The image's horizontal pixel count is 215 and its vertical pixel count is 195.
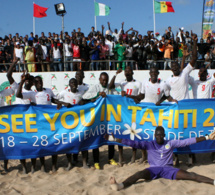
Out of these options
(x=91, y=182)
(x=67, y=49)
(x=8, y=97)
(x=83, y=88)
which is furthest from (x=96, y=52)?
(x=91, y=182)

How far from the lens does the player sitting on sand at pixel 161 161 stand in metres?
5.13

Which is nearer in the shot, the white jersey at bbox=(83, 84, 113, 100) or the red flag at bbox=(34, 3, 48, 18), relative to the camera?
the white jersey at bbox=(83, 84, 113, 100)

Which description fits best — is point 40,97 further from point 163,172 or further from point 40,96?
point 163,172

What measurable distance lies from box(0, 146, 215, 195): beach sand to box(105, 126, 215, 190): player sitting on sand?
4.3 inches

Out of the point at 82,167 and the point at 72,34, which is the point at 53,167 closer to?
the point at 82,167

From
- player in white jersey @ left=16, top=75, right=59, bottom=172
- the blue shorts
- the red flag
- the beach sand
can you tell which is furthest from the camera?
the red flag

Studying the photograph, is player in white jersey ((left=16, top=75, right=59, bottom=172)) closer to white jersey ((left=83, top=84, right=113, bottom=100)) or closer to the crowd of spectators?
white jersey ((left=83, top=84, right=113, bottom=100))

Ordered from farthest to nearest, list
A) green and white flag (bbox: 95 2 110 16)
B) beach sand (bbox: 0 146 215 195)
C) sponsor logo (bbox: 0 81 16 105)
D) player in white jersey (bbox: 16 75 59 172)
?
green and white flag (bbox: 95 2 110 16) < sponsor logo (bbox: 0 81 16 105) < player in white jersey (bbox: 16 75 59 172) < beach sand (bbox: 0 146 215 195)

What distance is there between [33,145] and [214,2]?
16.4m

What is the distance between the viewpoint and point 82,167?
6492mm

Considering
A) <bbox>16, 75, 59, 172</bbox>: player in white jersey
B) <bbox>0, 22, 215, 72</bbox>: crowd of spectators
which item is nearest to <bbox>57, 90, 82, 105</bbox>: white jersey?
<bbox>16, 75, 59, 172</bbox>: player in white jersey

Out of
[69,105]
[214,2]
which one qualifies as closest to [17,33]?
[69,105]

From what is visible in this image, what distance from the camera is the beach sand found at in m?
4.90

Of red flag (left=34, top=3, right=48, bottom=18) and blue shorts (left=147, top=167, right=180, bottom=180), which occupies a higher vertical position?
red flag (left=34, top=3, right=48, bottom=18)
